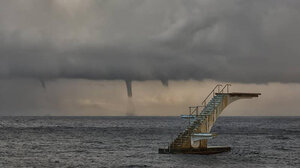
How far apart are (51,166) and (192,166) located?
13.1 m

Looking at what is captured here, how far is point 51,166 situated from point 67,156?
375 inches

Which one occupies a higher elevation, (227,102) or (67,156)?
(227,102)

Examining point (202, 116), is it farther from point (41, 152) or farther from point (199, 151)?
point (41, 152)

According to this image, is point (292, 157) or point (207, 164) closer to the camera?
point (207, 164)

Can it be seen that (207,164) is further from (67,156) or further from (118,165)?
(67,156)

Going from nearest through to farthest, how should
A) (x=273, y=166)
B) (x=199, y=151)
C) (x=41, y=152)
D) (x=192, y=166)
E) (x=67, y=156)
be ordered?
(x=192, y=166) < (x=273, y=166) < (x=199, y=151) < (x=67, y=156) < (x=41, y=152)

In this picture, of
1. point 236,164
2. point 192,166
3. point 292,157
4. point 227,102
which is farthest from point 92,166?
point 292,157

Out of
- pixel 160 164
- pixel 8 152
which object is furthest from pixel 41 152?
pixel 160 164

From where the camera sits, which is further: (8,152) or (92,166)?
(8,152)

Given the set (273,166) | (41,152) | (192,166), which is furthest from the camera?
(41,152)

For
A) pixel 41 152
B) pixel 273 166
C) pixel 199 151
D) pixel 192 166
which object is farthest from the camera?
pixel 41 152

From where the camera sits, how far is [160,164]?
45.1 meters

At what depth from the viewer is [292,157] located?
54.6 m

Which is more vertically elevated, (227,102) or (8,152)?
(227,102)
